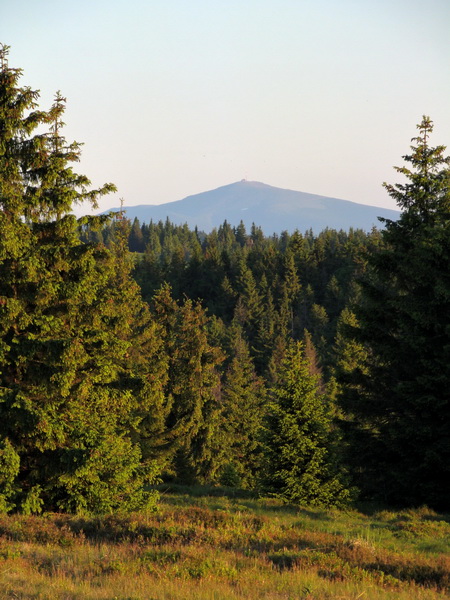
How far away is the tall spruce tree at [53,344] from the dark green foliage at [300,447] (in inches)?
283

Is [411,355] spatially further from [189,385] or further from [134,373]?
[189,385]

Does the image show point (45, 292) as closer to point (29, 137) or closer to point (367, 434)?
point (29, 137)

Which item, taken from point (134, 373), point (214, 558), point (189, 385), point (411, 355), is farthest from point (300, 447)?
point (189, 385)

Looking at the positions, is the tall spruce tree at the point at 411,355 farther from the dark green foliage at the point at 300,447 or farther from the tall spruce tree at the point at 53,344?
the tall spruce tree at the point at 53,344

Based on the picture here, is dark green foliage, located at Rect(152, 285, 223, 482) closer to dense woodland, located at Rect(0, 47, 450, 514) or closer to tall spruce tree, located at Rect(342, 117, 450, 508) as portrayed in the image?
dense woodland, located at Rect(0, 47, 450, 514)

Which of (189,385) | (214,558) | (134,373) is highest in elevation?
(134,373)

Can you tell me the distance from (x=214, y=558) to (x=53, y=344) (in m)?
5.86

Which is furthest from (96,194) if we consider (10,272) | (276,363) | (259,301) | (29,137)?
(259,301)

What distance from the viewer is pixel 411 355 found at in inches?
675

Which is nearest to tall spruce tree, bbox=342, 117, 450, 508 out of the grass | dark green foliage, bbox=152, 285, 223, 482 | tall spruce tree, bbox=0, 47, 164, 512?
the grass

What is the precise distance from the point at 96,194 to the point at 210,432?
2152 cm

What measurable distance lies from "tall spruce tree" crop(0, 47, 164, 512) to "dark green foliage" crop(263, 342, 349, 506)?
718cm

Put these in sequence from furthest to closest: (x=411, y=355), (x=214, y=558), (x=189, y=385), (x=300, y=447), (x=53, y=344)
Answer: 1. (x=189, y=385)
2. (x=300, y=447)
3. (x=411, y=355)
4. (x=53, y=344)
5. (x=214, y=558)

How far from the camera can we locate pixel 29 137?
12500 mm
